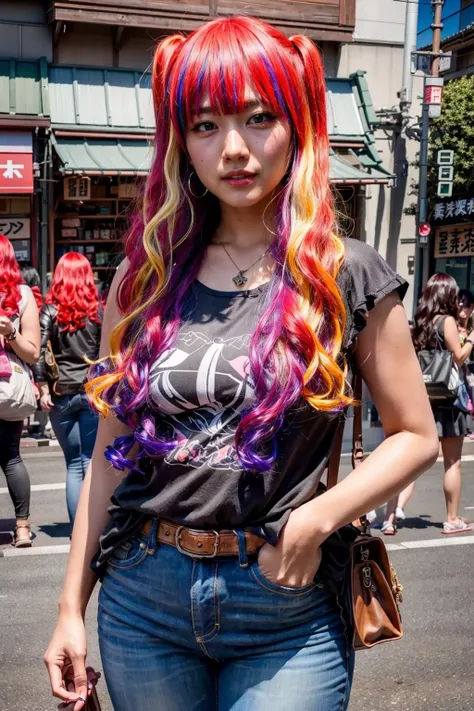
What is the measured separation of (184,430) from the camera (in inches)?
76.5

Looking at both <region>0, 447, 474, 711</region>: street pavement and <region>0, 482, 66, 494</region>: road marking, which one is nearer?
<region>0, 447, 474, 711</region>: street pavement

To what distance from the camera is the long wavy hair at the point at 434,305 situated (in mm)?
7160

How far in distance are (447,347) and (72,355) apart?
2808 millimetres

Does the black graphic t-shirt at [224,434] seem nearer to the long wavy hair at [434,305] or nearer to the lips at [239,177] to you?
the lips at [239,177]

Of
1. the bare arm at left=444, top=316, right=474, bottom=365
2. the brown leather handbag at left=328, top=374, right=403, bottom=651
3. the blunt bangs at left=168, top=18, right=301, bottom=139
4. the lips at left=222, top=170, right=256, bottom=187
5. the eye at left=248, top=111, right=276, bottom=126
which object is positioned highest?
the blunt bangs at left=168, top=18, right=301, bottom=139

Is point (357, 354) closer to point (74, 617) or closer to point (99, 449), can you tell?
point (99, 449)

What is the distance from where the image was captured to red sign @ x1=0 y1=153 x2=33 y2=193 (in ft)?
47.5

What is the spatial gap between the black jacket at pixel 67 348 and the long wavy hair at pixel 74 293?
58 millimetres

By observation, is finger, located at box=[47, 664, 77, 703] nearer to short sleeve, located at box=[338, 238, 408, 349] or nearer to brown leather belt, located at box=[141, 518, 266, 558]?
brown leather belt, located at box=[141, 518, 266, 558]

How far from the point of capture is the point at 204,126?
2.01 metres

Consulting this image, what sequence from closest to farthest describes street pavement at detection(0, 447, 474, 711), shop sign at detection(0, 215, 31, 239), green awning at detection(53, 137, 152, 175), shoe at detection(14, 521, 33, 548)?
street pavement at detection(0, 447, 474, 711) → shoe at detection(14, 521, 33, 548) → green awning at detection(53, 137, 152, 175) → shop sign at detection(0, 215, 31, 239)

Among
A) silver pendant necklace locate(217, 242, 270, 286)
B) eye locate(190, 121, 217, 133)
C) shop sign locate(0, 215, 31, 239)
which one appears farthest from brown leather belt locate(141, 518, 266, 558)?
shop sign locate(0, 215, 31, 239)

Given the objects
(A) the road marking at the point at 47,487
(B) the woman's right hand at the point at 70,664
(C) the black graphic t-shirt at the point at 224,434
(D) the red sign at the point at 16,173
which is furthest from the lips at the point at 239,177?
(D) the red sign at the point at 16,173

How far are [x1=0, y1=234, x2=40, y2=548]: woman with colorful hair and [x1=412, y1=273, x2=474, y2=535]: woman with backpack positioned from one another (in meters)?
2.90
